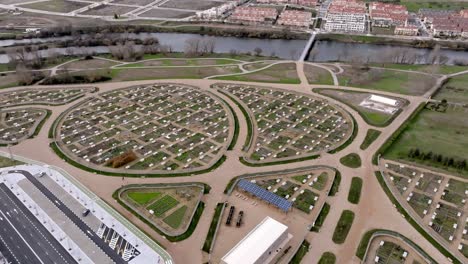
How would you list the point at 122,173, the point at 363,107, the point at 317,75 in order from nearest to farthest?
1. the point at 122,173
2. the point at 363,107
3. the point at 317,75

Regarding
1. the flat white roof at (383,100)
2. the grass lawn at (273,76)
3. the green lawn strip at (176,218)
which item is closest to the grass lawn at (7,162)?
the green lawn strip at (176,218)

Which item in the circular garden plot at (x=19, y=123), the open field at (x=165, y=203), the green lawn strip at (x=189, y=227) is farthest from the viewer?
the circular garden plot at (x=19, y=123)

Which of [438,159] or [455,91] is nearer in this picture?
[438,159]

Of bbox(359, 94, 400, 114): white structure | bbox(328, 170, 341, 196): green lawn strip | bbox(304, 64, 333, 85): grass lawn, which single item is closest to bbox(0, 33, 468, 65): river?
bbox(304, 64, 333, 85): grass lawn

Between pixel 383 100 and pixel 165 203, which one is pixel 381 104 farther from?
pixel 165 203

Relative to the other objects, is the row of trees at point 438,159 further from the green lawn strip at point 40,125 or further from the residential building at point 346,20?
the residential building at point 346,20

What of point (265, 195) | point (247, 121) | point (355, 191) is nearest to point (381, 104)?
point (247, 121)
